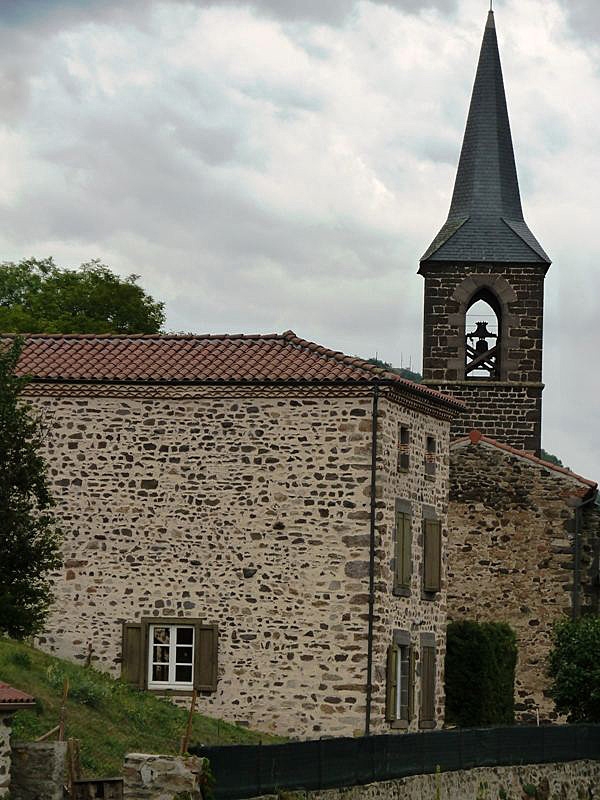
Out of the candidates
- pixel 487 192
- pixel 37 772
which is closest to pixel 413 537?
pixel 37 772

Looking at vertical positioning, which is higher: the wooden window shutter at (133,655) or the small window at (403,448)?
the small window at (403,448)

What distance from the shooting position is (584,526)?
4306 centimetres

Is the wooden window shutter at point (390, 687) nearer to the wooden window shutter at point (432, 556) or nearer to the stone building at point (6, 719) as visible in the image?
the wooden window shutter at point (432, 556)

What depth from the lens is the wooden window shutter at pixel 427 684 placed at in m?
37.3

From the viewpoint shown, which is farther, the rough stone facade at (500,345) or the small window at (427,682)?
the rough stone facade at (500,345)

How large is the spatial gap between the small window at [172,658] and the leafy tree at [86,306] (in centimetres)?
2143

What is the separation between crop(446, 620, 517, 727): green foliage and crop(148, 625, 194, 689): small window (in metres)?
6.44

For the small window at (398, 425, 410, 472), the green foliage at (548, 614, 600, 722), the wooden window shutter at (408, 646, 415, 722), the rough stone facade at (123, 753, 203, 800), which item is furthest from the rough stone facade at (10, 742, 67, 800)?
the green foliage at (548, 614, 600, 722)

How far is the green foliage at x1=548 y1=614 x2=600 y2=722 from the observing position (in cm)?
3906

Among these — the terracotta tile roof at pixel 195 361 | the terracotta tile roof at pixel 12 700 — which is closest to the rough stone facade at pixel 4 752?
the terracotta tile roof at pixel 12 700

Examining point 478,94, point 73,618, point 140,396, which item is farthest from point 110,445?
point 478,94

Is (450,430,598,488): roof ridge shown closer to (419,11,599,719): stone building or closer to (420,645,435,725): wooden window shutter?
(419,11,599,719): stone building

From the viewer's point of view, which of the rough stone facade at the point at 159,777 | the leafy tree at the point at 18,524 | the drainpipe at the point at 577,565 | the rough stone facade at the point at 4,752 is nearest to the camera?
the rough stone facade at the point at 4,752

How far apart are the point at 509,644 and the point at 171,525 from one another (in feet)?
29.0
